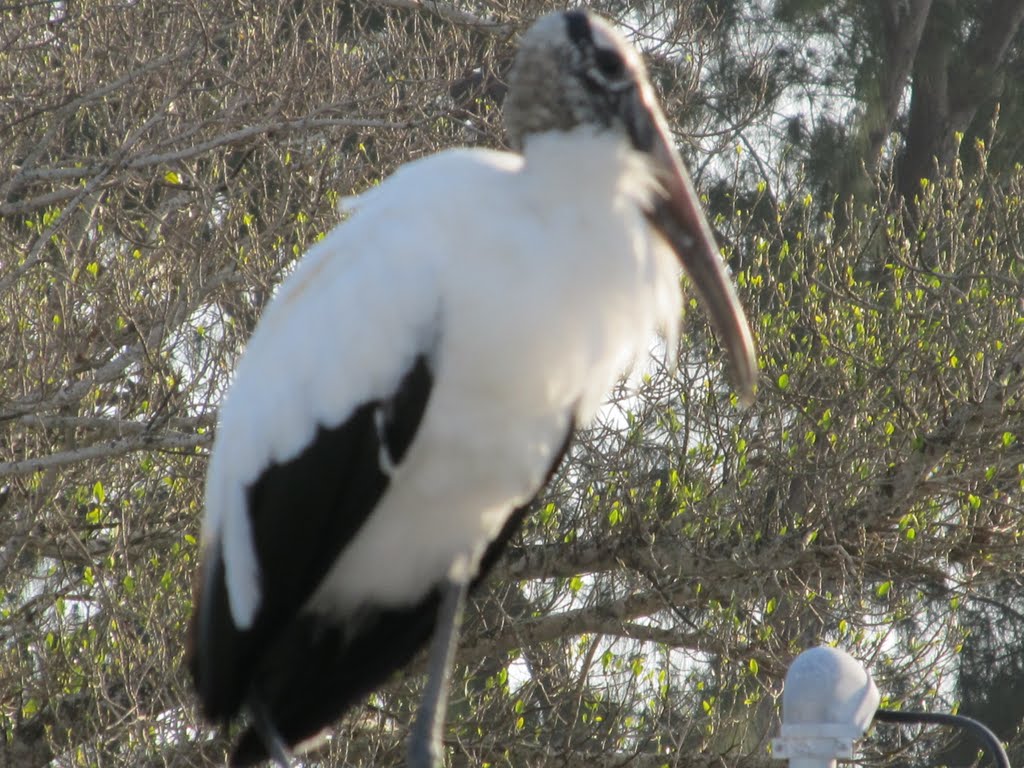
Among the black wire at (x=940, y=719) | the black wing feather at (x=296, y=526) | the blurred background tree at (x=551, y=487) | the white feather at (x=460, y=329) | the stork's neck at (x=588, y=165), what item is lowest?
the blurred background tree at (x=551, y=487)

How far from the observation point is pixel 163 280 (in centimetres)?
604

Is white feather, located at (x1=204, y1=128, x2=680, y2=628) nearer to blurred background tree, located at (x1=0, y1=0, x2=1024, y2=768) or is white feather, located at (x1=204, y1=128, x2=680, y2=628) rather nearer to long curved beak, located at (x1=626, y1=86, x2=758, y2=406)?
long curved beak, located at (x1=626, y1=86, x2=758, y2=406)

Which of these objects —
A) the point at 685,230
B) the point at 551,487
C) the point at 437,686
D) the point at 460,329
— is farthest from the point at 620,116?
the point at 551,487

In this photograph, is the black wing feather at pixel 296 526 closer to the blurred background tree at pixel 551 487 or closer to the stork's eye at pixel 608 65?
the stork's eye at pixel 608 65

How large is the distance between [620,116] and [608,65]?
9 cm

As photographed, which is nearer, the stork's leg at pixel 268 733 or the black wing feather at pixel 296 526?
the black wing feather at pixel 296 526

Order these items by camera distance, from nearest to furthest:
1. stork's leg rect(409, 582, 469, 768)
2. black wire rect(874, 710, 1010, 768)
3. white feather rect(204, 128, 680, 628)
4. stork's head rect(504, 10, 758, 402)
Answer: white feather rect(204, 128, 680, 628), stork's head rect(504, 10, 758, 402), stork's leg rect(409, 582, 469, 768), black wire rect(874, 710, 1010, 768)

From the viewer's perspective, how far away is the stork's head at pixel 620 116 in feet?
8.70

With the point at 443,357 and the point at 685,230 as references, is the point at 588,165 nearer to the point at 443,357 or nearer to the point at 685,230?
the point at 685,230

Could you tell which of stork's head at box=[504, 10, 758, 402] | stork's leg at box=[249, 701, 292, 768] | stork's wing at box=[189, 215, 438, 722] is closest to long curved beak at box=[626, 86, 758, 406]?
stork's head at box=[504, 10, 758, 402]

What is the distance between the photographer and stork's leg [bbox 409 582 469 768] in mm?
2861

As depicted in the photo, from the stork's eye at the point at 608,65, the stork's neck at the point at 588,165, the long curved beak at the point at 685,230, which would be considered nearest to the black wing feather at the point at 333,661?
the long curved beak at the point at 685,230

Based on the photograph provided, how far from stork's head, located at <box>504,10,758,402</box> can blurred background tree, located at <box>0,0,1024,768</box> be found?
2.97m

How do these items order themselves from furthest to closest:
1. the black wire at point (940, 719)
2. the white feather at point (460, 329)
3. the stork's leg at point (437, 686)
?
the black wire at point (940, 719), the stork's leg at point (437, 686), the white feather at point (460, 329)
